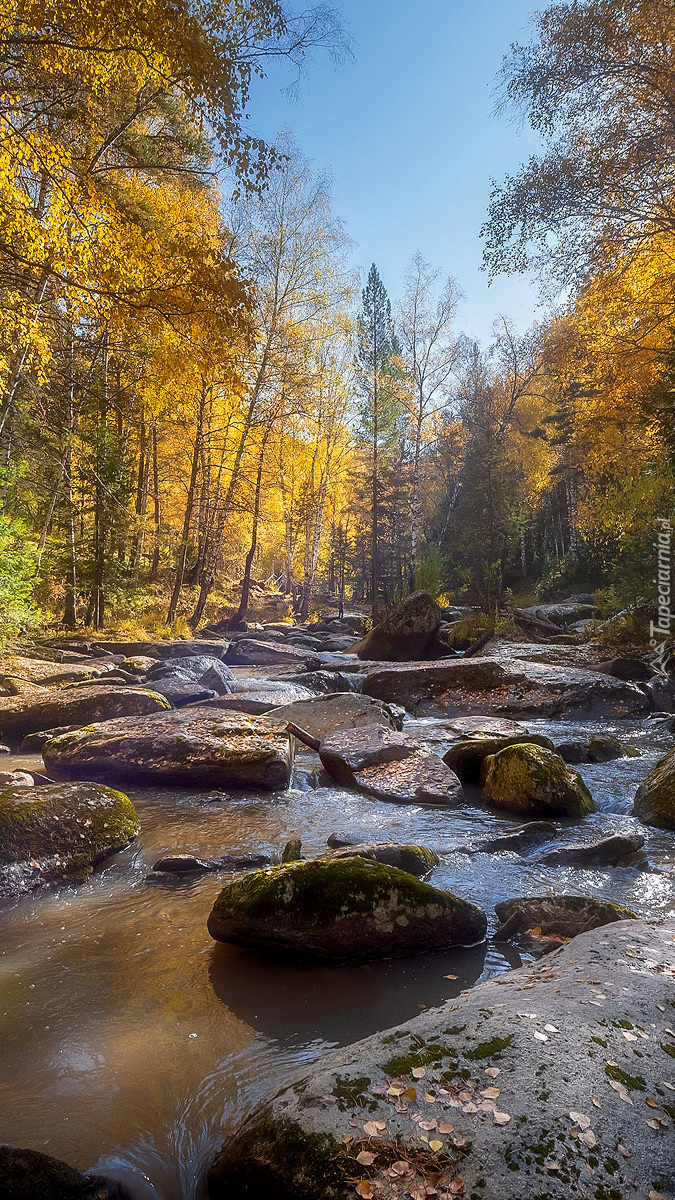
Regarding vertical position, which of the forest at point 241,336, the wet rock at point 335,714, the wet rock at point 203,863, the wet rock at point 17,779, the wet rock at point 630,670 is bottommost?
the wet rock at point 203,863

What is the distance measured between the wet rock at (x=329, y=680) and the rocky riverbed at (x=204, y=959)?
140 inches

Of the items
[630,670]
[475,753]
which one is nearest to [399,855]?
[475,753]

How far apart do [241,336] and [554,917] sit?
646 cm

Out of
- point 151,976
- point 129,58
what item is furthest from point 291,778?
point 129,58

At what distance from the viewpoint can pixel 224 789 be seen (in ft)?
23.7

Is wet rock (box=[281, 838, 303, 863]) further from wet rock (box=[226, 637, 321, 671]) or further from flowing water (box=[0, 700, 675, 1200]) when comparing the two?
wet rock (box=[226, 637, 321, 671])

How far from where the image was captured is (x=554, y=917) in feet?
13.0

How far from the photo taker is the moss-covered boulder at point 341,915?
3.68 m

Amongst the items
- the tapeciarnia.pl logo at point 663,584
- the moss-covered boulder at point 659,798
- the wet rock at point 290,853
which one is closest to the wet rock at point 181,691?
the wet rock at point 290,853

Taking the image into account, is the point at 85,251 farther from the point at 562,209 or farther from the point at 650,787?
the point at 562,209

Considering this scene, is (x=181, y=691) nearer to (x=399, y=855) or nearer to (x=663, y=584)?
(x=399, y=855)

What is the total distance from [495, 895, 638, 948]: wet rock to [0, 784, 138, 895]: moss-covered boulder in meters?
3.41

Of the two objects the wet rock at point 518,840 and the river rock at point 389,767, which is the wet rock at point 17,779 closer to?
the river rock at point 389,767

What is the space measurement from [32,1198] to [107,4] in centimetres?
800
